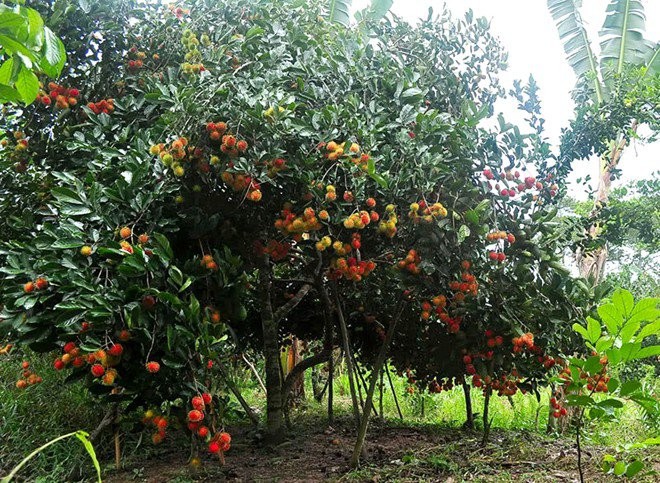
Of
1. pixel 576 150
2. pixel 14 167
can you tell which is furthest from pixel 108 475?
pixel 576 150

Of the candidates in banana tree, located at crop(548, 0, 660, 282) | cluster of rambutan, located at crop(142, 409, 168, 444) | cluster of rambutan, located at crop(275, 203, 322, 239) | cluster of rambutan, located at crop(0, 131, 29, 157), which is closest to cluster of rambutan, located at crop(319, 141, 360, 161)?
cluster of rambutan, located at crop(275, 203, 322, 239)

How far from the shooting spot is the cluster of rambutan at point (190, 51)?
278 centimetres

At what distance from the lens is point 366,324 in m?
4.11

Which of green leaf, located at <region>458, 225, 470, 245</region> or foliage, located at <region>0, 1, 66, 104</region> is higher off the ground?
green leaf, located at <region>458, 225, 470, 245</region>

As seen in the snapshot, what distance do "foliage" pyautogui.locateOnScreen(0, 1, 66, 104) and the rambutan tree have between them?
1.06 metres

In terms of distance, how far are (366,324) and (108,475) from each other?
1.93 metres

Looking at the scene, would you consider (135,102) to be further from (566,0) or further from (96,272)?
(566,0)

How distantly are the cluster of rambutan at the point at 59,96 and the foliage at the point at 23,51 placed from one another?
6.58 ft

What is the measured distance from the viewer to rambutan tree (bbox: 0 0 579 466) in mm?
2098

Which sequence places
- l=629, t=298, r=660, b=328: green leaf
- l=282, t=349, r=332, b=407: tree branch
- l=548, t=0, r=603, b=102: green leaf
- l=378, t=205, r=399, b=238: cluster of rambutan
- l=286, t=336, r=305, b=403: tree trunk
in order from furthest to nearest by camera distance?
l=548, t=0, r=603, b=102: green leaf
l=286, t=336, r=305, b=403: tree trunk
l=282, t=349, r=332, b=407: tree branch
l=378, t=205, r=399, b=238: cluster of rambutan
l=629, t=298, r=660, b=328: green leaf

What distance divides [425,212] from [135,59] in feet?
6.48

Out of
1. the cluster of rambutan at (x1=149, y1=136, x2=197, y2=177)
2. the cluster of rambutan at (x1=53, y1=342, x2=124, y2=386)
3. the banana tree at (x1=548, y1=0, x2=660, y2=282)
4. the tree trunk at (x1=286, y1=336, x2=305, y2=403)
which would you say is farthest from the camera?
the banana tree at (x1=548, y1=0, x2=660, y2=282)

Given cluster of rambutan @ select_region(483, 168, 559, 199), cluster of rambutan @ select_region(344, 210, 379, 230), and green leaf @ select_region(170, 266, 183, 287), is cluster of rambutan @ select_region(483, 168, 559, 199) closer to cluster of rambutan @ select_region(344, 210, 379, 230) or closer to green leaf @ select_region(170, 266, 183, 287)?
cluster of rambutan @ select_region(344, 210, 379, 230)

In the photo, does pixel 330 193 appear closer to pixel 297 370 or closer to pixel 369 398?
pixel 369 398
